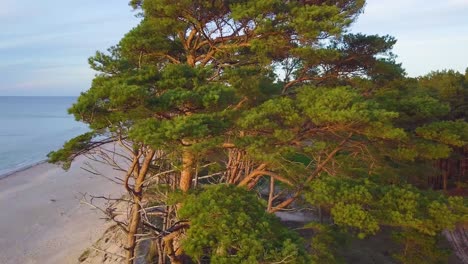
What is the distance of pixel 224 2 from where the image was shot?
708 centimetres

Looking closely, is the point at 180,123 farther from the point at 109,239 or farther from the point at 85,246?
the point at 85,246

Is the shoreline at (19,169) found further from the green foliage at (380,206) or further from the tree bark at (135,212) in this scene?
the green foliage at (380,206)

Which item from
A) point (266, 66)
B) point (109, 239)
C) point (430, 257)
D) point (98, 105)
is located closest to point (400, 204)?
point (430, 257)

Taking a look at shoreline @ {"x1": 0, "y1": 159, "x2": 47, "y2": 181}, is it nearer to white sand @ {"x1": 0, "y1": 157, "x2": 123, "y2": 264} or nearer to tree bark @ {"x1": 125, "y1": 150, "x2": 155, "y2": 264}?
white sand @ {"x1": 0, "y1": 157, "x2": 123, "y2": 264}

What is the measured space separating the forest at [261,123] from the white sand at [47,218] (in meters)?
5.39

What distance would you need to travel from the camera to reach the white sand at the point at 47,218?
12343 mm

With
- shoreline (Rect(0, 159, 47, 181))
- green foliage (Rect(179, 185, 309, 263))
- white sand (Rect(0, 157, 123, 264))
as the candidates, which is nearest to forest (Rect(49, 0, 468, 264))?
green foliage (Rect(179, 185, 309, 263))

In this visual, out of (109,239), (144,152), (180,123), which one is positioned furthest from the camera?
(109,239)

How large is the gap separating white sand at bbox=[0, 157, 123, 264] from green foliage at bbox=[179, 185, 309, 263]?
7878 mm

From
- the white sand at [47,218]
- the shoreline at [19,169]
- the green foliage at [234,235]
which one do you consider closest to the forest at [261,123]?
the green foliage at [234,235]

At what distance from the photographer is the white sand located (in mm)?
12343

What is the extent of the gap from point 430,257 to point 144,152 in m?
5.71

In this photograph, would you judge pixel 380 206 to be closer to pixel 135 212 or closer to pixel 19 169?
pixel 135 212

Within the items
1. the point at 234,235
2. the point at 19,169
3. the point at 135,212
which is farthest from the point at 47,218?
the point at 234,235
